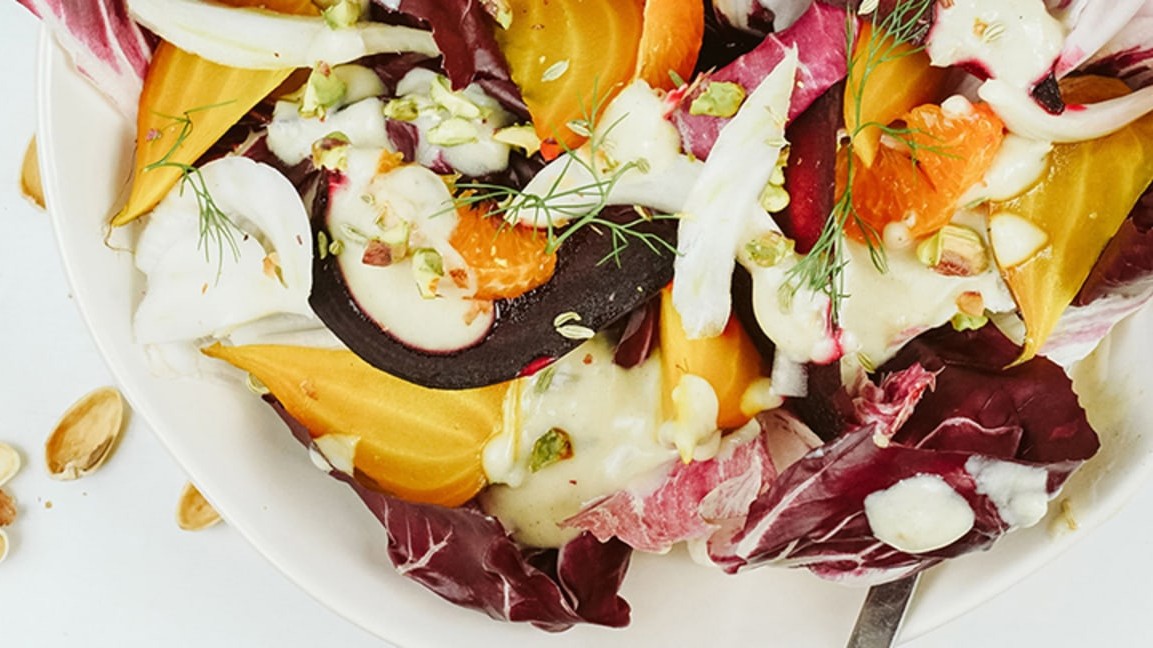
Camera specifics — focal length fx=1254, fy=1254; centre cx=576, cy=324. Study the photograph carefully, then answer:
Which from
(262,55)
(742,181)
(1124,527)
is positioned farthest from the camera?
(1124,527)

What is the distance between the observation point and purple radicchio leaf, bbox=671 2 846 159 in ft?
3.95

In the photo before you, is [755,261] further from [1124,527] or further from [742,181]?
[1124,527]

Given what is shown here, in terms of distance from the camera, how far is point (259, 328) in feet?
4.54

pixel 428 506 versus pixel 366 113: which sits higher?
pixel 366 113

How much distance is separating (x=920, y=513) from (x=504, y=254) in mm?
496

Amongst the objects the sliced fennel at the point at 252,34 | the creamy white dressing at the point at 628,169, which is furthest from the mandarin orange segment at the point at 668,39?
the sliced fennel at the point at 252,34

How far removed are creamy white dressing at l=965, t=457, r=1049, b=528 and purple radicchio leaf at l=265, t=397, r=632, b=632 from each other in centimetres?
41

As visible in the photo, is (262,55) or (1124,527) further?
(1124,527)

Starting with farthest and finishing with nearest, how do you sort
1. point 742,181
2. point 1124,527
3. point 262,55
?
point 1124,527 → point 262,55 → point 742,181

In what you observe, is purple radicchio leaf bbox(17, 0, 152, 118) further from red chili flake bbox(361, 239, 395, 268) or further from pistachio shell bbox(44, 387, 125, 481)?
pistachio shell bbox(44, 387, 125, 481)

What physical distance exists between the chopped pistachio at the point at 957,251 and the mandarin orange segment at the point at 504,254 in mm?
376

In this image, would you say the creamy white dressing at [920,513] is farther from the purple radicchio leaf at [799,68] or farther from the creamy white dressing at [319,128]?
the creamy white dressing at [319,128]

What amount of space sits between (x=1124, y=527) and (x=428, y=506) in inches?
37.4

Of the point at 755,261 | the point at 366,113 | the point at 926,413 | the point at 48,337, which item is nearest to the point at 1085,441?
the point at 926,413
